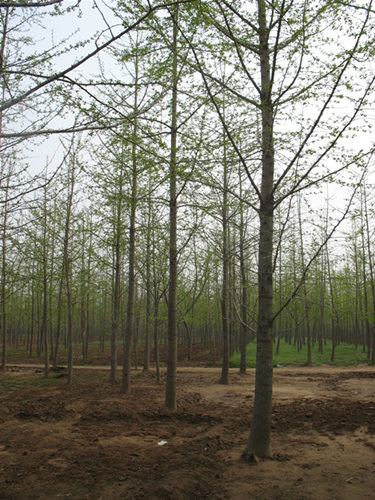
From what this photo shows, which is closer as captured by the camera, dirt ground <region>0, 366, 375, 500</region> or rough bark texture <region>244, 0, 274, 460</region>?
dirt ground <region>0, 366, 375, 500</region>

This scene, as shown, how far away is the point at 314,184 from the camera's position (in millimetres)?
4383

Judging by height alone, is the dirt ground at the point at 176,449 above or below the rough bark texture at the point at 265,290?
below

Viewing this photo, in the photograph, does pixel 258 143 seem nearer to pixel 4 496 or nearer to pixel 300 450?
pixel 300 450

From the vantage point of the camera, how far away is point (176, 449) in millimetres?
4762

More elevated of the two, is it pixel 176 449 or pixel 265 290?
pixel 265 290

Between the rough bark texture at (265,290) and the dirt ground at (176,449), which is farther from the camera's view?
the rough bark texture at (265,290)

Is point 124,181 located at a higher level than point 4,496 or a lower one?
Result: higher

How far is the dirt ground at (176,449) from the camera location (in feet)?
11.6

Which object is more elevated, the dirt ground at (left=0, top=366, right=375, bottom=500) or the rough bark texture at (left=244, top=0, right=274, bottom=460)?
the rough bark texture at (left=244, top=0, right=274, bottom=460)

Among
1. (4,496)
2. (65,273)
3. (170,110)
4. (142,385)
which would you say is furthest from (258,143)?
(142,385)

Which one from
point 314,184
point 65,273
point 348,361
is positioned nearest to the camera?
point 314,184

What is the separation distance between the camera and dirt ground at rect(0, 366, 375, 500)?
3535 mm

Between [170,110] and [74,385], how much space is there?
8.50 metres

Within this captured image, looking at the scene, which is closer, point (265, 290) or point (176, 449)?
point (265, 290)
